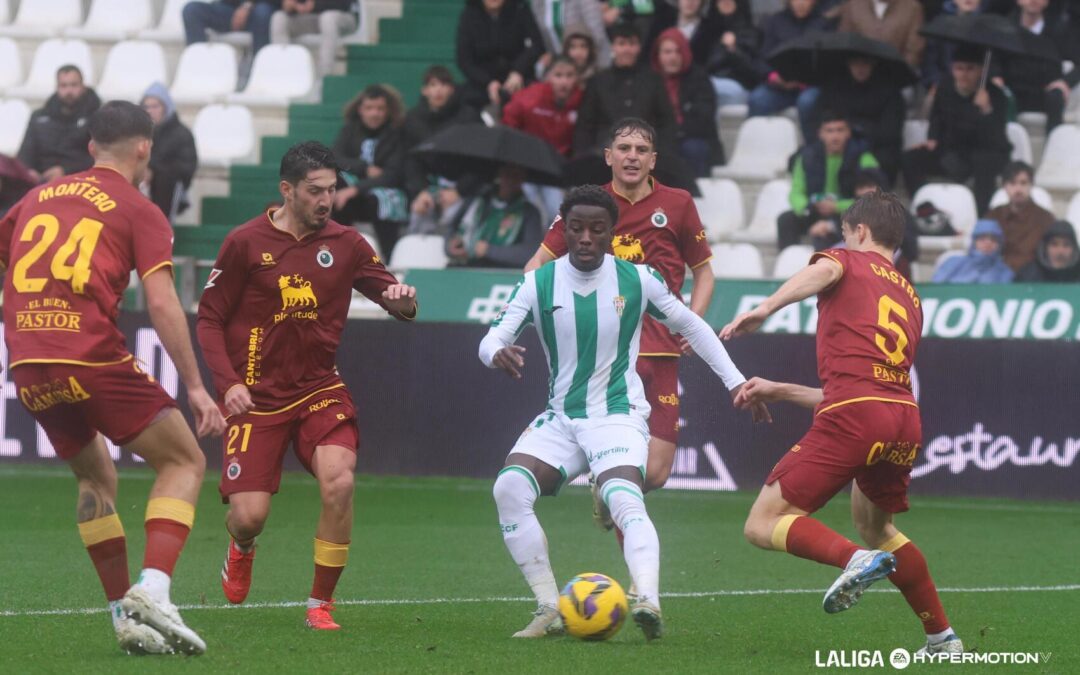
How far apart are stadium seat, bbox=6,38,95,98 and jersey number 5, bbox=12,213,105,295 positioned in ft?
46.7

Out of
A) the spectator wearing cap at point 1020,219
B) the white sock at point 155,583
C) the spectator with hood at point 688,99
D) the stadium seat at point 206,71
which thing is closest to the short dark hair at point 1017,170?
the spectator wearing cap at point 1020,219

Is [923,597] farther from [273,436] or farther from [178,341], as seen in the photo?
[178,341]

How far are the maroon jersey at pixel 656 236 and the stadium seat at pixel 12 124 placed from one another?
39.4ft

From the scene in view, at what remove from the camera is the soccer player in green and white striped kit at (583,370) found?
7.88 m

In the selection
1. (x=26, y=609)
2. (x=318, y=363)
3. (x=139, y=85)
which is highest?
(x=139, y=85)

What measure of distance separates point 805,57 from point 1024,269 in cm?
312

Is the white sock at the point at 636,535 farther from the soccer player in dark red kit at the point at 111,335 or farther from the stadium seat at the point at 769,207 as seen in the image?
the stadium seat at the point at 769,207

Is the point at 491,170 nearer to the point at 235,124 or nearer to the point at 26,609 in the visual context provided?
the point at 235,124

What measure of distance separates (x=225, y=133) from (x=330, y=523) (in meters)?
12.3

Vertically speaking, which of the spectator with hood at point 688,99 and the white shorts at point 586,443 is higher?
the spectator with hood at point 688,99

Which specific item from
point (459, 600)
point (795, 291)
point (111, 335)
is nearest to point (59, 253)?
point (111, 335)

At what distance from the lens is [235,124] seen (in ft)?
65.2

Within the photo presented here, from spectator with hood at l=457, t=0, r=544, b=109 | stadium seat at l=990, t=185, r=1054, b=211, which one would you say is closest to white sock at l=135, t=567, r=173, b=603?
stadium seat at l=990, t=185, r=1054, b=211

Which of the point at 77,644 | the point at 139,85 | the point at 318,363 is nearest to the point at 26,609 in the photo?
the point at 77,644
